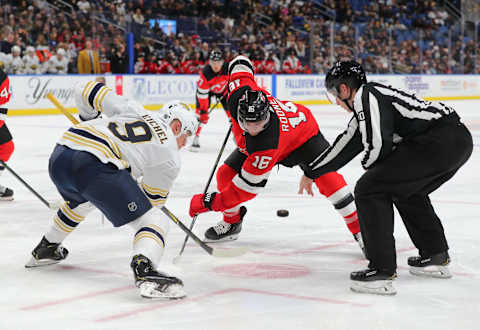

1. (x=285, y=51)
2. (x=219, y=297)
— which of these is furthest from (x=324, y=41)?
(x=219, y=297)

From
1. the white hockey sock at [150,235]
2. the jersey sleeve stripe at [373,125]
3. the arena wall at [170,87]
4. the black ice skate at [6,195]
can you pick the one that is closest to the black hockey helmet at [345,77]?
the jersey sleeve stripe at [373,125]

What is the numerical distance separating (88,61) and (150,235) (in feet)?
39.5

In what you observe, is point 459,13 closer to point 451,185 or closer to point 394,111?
point 451,185

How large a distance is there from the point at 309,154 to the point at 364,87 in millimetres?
958

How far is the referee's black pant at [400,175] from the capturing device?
10.7 ft

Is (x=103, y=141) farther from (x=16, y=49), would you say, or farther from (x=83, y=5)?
(x=83, y=5)

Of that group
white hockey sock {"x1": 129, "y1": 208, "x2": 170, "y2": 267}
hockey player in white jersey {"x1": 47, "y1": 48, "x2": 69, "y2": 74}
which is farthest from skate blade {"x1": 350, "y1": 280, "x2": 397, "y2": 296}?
hockey player in white jersey {"x1": 47, "y1": 48, "x2": 69, "y2": 74}

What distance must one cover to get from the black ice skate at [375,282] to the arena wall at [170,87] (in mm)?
10761

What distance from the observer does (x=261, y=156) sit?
3.87 meters

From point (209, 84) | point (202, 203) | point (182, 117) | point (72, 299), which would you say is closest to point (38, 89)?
Result: point (209, 84)

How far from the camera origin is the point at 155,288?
3.07 m

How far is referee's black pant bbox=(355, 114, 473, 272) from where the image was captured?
10.7 feet

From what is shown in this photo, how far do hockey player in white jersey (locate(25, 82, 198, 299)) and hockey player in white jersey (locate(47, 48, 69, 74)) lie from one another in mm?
11047

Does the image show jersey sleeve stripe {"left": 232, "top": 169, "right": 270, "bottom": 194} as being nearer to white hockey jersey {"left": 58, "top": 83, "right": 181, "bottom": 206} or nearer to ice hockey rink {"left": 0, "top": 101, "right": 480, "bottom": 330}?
ice hockey rink {"left": 0, "top": 101, "right": 480, "bottom": 330}
